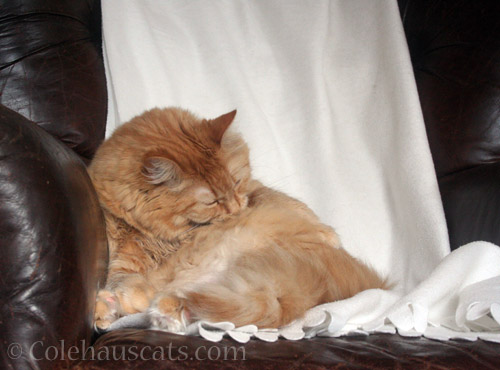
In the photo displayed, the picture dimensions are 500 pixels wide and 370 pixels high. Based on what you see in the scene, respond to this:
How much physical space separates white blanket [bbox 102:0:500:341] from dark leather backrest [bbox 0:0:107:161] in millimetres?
131

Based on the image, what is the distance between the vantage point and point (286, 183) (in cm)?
212

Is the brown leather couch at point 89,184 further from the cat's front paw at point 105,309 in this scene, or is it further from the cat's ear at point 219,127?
the cat's ear at point 219,127

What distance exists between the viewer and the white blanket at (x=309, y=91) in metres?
1.91

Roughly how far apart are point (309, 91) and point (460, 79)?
0.66 m

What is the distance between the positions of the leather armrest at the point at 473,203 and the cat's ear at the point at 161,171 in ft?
3.37

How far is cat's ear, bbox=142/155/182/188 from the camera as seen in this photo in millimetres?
1385

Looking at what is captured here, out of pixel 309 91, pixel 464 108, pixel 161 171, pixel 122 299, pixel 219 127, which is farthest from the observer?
pixel 309 91

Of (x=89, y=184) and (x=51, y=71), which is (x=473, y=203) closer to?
(x=89, y=184)

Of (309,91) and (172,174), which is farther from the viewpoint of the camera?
(309,91)

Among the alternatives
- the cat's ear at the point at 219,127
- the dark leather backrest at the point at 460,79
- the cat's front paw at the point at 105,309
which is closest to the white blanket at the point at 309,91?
the dark leather backrest at the point at 460,79

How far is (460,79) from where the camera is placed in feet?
5.59

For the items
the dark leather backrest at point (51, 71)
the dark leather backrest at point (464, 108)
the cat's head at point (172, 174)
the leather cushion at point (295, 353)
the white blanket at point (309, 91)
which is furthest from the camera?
the white blanket at point (309, 91)

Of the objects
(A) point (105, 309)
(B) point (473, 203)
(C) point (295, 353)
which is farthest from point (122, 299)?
(B) point (473, 203)

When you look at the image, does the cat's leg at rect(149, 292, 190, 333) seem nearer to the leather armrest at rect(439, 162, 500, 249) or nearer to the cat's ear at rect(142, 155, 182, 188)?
the cat's ear at rect(142, 155, 182, 188)
